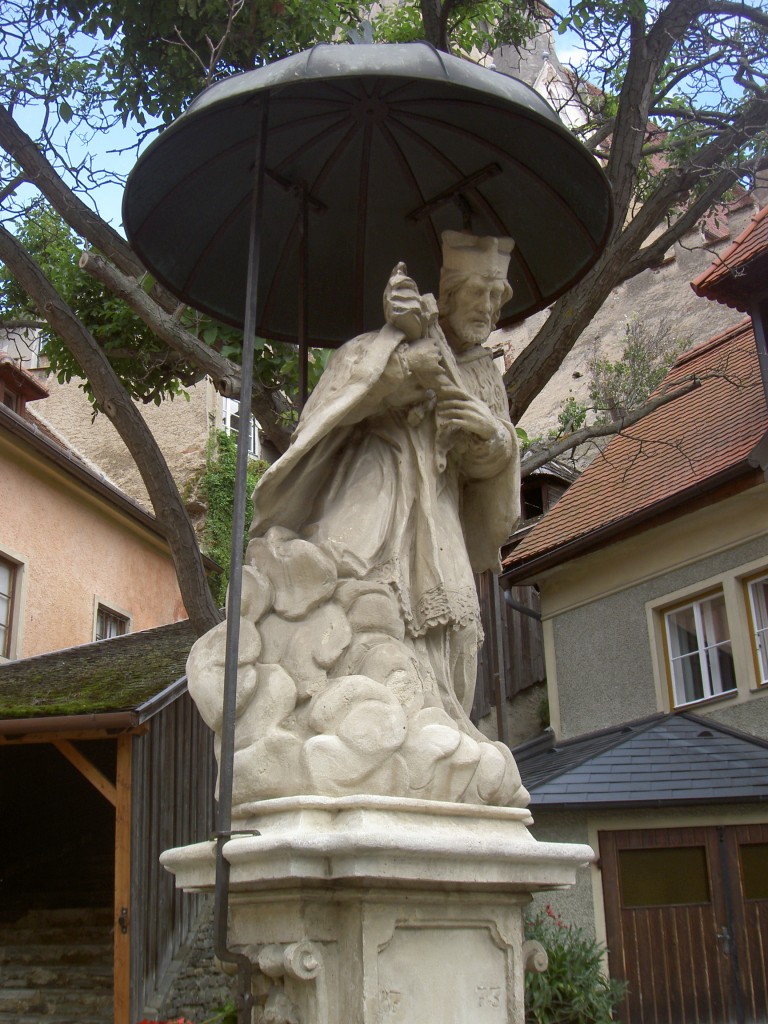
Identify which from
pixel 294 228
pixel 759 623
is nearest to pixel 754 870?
pixel 759 623

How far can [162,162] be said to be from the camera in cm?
396

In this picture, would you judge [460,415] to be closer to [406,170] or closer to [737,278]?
[406,170]

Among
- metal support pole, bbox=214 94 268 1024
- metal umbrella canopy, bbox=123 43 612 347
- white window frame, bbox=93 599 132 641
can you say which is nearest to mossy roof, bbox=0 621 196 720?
white window frame, bbox=93 599 132 641

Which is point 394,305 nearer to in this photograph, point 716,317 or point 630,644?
point 630,644

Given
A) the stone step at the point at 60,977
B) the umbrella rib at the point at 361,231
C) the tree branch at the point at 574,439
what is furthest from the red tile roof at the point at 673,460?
the umbrella rib at the point at 361,231

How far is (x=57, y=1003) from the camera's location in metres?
11.0

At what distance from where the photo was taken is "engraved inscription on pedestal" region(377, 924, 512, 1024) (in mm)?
2801

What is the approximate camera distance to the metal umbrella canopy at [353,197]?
3.97 metres

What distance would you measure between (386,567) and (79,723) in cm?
771

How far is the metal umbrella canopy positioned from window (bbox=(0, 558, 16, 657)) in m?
12.5

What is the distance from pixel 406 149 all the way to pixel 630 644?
11143 mm

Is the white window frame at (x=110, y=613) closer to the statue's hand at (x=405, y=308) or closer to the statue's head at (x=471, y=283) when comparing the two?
the statue's head at (x=471, y=283)

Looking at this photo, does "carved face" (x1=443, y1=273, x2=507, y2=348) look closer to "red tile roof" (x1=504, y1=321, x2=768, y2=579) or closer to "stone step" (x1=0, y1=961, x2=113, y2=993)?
"red tile roof" (x1=504, y1=321, x2=768, y2=579)

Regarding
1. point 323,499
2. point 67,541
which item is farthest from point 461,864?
point 67,541
